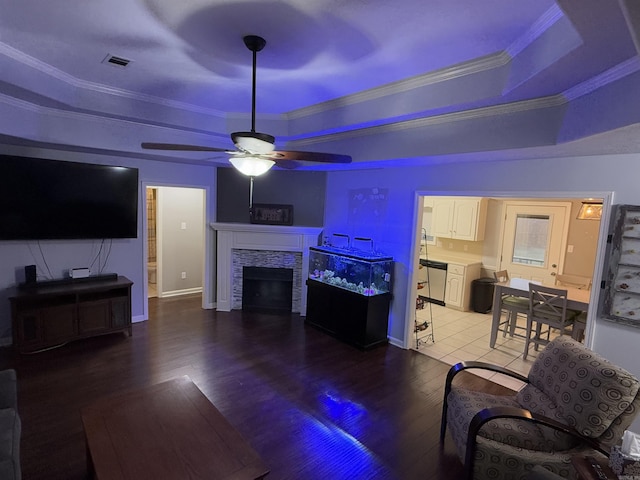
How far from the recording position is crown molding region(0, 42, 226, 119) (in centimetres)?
262

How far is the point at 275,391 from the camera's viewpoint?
129 inches

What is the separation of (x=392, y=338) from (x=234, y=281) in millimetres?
2664

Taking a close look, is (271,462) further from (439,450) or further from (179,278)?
(179,278)

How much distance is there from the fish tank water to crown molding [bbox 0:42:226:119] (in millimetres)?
2292

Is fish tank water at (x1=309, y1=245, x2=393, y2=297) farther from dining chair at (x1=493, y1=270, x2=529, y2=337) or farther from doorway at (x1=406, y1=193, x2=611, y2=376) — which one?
dining chair at (x1=493, y1=270, x2=529, y2=337)

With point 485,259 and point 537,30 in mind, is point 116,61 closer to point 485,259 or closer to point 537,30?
point 537,30

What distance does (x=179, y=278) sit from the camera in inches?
252

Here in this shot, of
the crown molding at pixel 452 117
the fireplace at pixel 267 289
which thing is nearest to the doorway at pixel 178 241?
the fireplace at pixel 267 289

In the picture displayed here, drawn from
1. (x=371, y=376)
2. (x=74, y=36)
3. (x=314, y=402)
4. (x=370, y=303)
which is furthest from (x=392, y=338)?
(x=74, y=36)

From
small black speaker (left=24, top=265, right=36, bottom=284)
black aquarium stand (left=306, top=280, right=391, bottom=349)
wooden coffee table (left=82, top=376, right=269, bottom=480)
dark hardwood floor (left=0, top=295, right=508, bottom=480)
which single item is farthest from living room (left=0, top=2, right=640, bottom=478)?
wooden coffee table (left=82, top=376, right=269, bottom=480)

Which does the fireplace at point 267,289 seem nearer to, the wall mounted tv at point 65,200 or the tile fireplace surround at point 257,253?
the tile fireplace surround at point 257,253

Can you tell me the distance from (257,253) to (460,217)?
3829 mm

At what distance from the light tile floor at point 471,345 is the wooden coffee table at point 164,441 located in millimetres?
2975

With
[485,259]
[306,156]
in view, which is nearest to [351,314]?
[306,156]
